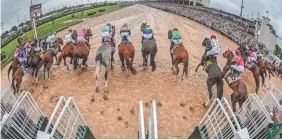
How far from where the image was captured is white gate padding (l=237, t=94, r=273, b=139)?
844 centimetres

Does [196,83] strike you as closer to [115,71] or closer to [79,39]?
[115,71]

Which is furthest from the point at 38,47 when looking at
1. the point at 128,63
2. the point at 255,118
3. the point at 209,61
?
the point at 255,118

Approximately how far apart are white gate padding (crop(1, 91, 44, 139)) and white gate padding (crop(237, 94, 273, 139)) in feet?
13.8

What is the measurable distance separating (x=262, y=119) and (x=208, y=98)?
337 cm

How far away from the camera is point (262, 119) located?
8.55 m

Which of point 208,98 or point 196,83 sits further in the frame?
point 196,83

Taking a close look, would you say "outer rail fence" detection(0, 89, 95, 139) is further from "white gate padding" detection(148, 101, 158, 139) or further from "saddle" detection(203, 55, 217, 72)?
"saddle" detection(203, 55, 217, 72)

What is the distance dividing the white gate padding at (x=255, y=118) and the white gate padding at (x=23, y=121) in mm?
4198

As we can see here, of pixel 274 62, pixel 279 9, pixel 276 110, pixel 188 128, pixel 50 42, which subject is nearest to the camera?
pixel 276 110

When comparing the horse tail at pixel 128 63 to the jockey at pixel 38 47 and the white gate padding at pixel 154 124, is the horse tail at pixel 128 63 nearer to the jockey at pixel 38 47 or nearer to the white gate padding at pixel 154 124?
the jockey at pixel 38 47

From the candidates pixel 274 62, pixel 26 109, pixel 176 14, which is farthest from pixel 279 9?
pixel 26 109

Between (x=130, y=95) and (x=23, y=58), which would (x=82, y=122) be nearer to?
(x=130, y=95)

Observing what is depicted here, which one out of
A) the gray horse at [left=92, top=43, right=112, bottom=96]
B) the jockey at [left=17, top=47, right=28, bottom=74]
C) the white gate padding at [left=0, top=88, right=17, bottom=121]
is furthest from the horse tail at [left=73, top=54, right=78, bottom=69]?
the white gate padding at [left=0, top=88, right=17, bottom=121]

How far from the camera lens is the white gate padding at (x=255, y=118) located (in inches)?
332
